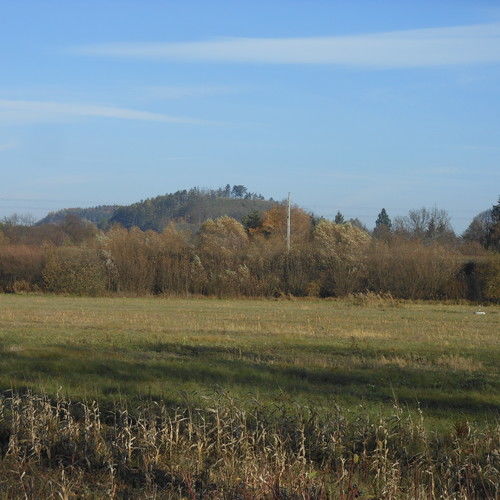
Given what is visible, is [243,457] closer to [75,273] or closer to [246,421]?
[246,421]

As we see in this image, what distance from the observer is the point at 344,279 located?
6169cm

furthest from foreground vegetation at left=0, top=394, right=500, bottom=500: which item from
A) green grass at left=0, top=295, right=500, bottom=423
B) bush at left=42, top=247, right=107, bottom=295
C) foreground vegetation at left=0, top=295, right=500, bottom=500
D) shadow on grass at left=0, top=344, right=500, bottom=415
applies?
bush at left=42, top=247, right=107, bottom=295

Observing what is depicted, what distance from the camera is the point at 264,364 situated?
16.6 meters

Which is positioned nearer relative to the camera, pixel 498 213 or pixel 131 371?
pixel 131 371

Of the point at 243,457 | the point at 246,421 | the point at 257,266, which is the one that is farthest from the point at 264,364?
the point at 257,266

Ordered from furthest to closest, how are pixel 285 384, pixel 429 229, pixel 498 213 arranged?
pixel 429 229 < pixel 498 213 < pixel 285 384

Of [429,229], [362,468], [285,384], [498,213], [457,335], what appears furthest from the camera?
[429,229]

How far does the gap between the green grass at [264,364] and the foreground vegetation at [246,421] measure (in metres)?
0.06

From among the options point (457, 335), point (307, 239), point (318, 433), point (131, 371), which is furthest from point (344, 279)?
point (318, 433)

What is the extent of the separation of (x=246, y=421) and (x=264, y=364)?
6370 millimetres

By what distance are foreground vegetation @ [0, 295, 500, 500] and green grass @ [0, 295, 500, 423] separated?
56 millimetres

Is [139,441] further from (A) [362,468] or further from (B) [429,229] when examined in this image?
(B) [429,229]

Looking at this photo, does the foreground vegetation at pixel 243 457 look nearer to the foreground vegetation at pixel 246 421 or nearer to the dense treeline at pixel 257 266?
the foreground vegetation at pixel 246 421

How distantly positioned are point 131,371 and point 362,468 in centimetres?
720
